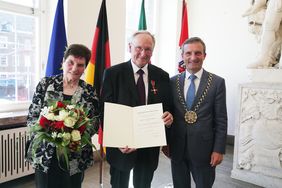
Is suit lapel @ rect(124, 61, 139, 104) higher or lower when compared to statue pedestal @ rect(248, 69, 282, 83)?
lower

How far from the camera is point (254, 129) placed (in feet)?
10.1

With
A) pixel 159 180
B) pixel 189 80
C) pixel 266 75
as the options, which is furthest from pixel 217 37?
pixel 189 80

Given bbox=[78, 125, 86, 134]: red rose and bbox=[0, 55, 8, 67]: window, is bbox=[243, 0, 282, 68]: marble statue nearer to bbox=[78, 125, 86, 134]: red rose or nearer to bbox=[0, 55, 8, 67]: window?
bbox=[78, 125, 86, 134]: red rose

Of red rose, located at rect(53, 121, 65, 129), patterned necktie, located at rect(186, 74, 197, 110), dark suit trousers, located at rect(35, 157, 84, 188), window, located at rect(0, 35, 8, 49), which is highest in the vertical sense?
window, located at rect(0, 35, 8, 49)

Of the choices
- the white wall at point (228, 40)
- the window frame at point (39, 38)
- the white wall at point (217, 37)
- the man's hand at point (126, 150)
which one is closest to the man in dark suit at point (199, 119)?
the man's hand at point (126, 150)

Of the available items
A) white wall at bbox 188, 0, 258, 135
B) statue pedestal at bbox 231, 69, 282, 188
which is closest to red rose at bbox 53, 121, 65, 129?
statue pedestal at bbox 231, 69, 282, 188

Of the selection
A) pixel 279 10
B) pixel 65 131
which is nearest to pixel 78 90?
pixel 65 131

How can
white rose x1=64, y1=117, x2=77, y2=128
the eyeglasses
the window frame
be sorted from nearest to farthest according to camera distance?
white rose x1=64, y1=117, x2=77, y2=128, the eyeglasses, the window frame

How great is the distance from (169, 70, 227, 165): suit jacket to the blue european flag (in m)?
1.52

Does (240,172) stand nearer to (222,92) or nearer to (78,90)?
(222,92)

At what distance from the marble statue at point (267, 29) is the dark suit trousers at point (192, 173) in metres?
2.05

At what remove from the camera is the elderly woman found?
1.40m

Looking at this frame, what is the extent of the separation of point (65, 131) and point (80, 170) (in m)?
0.37

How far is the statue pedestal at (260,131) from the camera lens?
2.92 metres
